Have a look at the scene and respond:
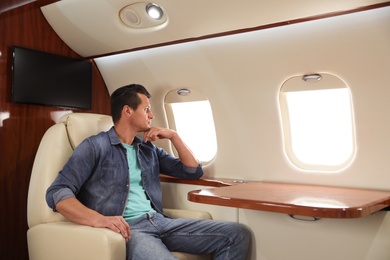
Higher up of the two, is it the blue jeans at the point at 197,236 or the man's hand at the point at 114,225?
the man's hand at the point at 114,225

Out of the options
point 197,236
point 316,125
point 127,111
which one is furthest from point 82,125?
point 316,125

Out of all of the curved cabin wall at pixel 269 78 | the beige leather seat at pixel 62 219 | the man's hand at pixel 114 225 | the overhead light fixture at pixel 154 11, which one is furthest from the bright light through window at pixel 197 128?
the man's hand at pixel 114 225

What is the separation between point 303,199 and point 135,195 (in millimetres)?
1033

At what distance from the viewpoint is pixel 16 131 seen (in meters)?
2.90

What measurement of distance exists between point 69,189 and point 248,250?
3.84 feet

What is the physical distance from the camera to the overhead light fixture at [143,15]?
2.57 metres

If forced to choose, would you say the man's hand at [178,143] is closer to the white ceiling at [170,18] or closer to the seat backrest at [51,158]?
the seat backrest at [51,158]

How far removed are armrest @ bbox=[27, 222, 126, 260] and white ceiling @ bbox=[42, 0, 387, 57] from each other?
1.30 meters

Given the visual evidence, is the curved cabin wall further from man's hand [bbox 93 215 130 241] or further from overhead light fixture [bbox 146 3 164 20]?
man's hand [bbox 93 215 130 241]

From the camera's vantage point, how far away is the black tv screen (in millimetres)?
2863

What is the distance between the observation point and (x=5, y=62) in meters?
2.80

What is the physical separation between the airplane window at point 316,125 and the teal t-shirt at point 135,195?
1.01m

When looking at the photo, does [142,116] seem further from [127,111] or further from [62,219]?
[62,219]

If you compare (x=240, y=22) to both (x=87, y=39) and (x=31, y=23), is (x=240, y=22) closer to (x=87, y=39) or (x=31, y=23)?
(x=87, y=39)
